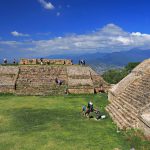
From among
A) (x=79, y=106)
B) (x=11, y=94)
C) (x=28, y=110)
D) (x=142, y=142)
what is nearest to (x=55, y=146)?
(x=142, y=142)

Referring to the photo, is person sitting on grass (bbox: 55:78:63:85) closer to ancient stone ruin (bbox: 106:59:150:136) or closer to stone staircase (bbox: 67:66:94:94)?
stone staircase (bbox: 67:66:94:94)

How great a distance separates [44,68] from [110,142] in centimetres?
2809

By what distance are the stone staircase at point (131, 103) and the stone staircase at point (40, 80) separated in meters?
13.1

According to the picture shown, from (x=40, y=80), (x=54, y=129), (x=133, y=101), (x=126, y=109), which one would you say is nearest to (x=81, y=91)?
(x=40, y=80)

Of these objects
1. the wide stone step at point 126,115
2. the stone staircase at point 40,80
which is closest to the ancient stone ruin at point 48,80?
the stone staircase at point 40,80

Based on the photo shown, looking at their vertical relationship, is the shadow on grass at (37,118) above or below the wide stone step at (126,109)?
below

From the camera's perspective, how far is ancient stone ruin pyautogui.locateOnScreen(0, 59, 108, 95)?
142ft

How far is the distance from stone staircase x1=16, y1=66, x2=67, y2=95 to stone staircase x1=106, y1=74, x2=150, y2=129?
1306 cm

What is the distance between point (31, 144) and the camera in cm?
2116

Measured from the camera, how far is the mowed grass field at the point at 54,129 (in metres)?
20.9

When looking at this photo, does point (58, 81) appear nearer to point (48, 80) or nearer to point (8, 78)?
point (48, 80)

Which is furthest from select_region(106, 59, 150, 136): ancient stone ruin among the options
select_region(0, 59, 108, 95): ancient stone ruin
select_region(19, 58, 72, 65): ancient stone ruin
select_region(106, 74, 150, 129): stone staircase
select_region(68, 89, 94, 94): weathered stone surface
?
select_region(19, 58, 72, 65): ancient stone ruin

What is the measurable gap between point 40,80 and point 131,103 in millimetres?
20710

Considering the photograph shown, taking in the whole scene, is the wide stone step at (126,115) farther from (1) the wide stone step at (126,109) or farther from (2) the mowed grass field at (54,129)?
(2) the mowed grass field at (54,129)
